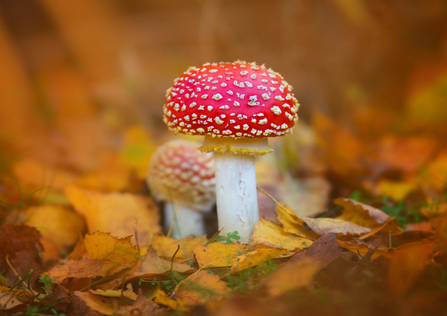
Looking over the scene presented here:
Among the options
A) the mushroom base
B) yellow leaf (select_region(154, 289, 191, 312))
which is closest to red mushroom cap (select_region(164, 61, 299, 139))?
the mushroom base

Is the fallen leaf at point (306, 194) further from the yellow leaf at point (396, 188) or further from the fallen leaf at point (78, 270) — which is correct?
the fallen leaf at point (78, 270)

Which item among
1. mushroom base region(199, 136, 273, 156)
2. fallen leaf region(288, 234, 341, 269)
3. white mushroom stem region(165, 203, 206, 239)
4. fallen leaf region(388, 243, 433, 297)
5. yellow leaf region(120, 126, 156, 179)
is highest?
mushroom base region(199, 136, 273, 156)

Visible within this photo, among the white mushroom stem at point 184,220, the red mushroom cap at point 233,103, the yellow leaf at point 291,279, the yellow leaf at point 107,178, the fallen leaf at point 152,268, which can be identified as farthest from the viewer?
the yellow leaf at point 107,178

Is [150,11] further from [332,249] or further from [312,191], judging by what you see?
[332,249]

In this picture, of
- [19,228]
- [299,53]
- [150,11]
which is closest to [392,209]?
[19,228]

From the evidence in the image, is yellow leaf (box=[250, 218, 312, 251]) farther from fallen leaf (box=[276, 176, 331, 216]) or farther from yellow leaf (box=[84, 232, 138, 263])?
fallen leaf (box=[276, 176, 331, 216])

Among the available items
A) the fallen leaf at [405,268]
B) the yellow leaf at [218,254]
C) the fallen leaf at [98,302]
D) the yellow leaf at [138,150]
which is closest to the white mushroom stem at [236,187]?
the yellow leaf at [218,254]
